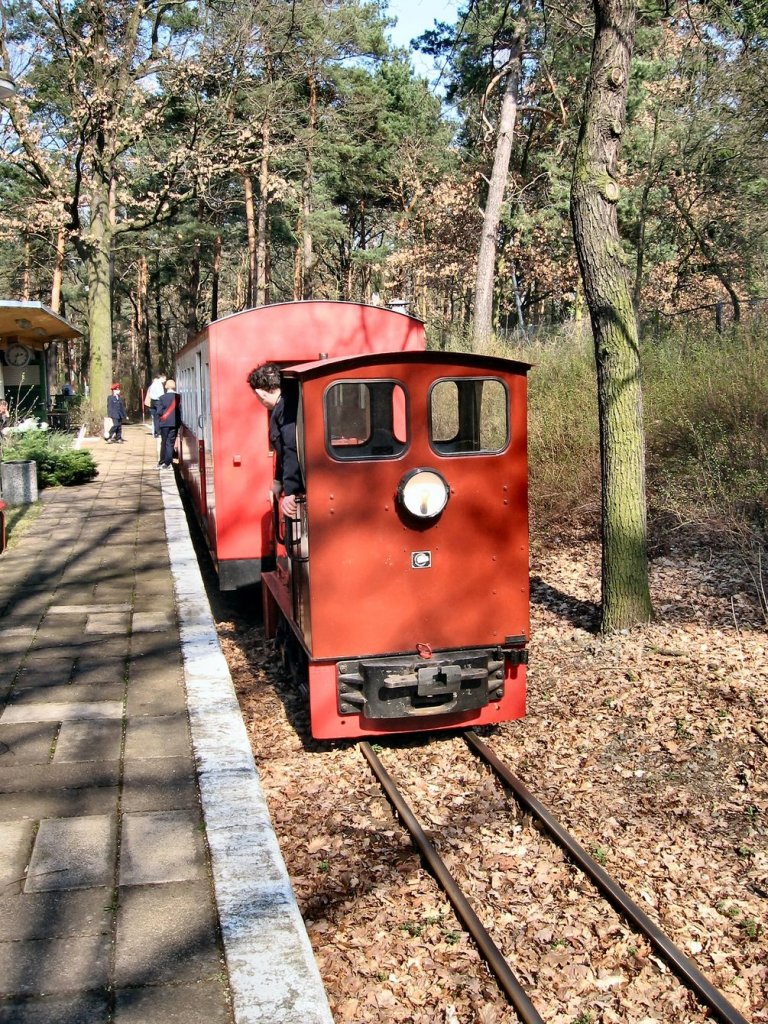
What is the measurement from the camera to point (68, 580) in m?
10.1

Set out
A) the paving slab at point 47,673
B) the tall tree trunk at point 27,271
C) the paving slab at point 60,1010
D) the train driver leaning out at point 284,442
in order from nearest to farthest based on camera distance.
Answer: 1. the paving slab at point 60,1010
2. the train driver leaning out at point 284,442
3. the paving slab at point 47,673
4. the tall tree trunk at point 27,271

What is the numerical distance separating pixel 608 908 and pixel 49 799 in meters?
2.74

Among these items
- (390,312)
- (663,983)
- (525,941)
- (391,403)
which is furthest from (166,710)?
(390,312)

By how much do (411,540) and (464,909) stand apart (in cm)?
228

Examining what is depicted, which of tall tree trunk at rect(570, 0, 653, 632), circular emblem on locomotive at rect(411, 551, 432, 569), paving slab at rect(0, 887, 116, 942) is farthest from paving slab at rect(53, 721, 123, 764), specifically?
tall tree trunk at rect(570, 0, 653, 632)

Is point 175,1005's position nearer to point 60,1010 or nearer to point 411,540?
point 60,1010

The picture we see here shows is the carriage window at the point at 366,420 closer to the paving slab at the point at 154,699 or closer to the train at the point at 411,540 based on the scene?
the train at the point at 411,540

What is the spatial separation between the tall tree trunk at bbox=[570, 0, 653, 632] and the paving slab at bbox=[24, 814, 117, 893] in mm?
4812

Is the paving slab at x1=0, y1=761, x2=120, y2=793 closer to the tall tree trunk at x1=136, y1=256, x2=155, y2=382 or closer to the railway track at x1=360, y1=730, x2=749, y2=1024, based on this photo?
the railway track at x1=360, y1=730, x2=749, y2=1024

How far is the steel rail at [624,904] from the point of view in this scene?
3.85 metres

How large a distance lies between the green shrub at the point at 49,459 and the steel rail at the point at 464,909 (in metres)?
11.7

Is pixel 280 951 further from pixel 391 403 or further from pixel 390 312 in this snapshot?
pixel 390 312

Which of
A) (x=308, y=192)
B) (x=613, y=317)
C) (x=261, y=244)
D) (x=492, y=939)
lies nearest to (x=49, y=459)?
(x=613, y=317)

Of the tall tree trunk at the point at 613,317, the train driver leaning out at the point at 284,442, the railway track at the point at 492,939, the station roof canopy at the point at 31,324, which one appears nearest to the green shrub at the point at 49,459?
the station roof canopy at the point at 31,324
